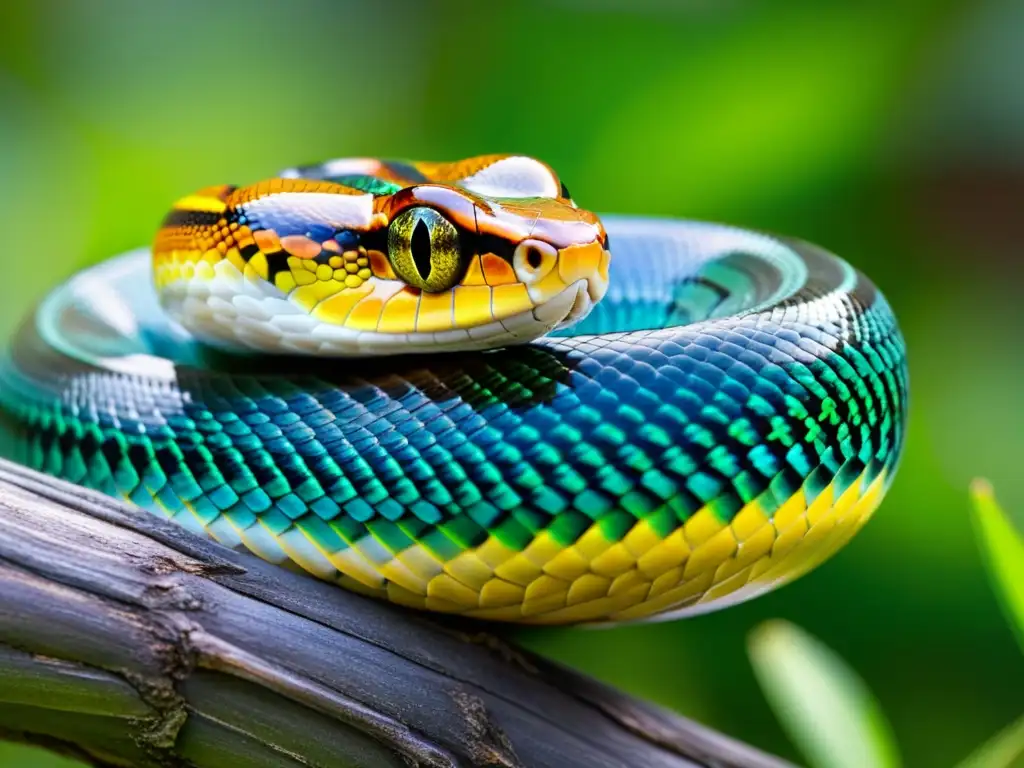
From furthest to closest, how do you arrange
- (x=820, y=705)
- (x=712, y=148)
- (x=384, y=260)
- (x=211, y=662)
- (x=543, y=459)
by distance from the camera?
1. (x=712, y=148)
2. (x=820, y=705)
3. (x=384, y=260)
4. (x=543, y=459)
5. (x=211, y=662)

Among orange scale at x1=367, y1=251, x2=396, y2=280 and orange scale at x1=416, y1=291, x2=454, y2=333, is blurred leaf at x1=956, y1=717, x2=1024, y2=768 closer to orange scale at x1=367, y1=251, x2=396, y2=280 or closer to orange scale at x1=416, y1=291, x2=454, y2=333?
orange scale at x1=416, y1=291, x2=454, y2=333

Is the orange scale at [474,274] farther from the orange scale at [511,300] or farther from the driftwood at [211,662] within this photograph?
the driftwood at [211,662]

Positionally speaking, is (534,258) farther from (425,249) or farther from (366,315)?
(366,315)

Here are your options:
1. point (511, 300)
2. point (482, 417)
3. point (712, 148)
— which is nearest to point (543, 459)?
point (482, 417)

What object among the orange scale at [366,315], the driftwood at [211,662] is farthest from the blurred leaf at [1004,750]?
the orange scale at [366,315]

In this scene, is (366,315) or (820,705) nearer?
(366,315)

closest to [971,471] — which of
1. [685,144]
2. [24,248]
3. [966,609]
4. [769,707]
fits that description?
[966,609]
